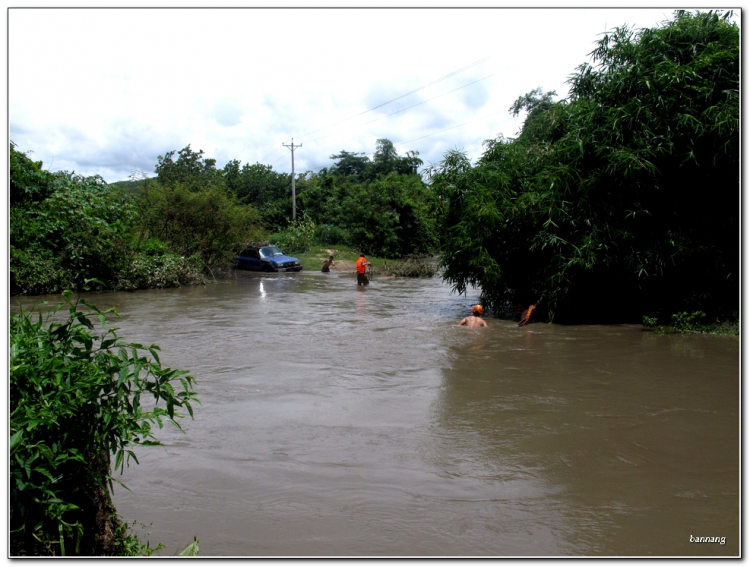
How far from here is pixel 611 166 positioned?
12.9m

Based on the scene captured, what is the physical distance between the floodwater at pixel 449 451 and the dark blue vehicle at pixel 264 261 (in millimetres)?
19941

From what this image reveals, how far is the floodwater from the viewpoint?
14.7 ft

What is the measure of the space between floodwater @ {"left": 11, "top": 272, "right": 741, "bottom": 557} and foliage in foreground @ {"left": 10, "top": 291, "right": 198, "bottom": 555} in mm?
1076

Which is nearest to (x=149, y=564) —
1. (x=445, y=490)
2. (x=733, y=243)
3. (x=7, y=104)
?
(x=7, y=104)

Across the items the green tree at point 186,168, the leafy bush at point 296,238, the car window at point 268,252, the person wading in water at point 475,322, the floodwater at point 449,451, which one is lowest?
the floodwater at point 449,451

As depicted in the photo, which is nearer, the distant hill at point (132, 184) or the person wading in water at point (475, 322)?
the person wading in water at point (475, 322)

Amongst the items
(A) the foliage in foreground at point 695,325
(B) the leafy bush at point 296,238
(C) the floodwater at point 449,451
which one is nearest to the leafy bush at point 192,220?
(B) the leafy bush at point 296,238

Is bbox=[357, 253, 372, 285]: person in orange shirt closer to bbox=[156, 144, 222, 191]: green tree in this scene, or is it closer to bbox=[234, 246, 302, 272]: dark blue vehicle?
bbox=[234, 246, 302, 272]: dark blue vehicle

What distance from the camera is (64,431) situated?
3252 millimetres

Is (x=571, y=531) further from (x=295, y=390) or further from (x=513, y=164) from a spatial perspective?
(x=513, y=164)

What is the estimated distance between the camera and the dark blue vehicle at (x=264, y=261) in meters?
32.4

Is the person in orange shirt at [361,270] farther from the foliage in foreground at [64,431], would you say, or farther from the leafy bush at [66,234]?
the foliage in foreground at [64,431]

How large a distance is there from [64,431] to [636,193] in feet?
41.3

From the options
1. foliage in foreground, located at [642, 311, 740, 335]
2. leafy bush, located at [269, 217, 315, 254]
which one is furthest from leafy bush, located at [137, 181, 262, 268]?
foliage in foreground, located at [642, 311, 740, 335]
